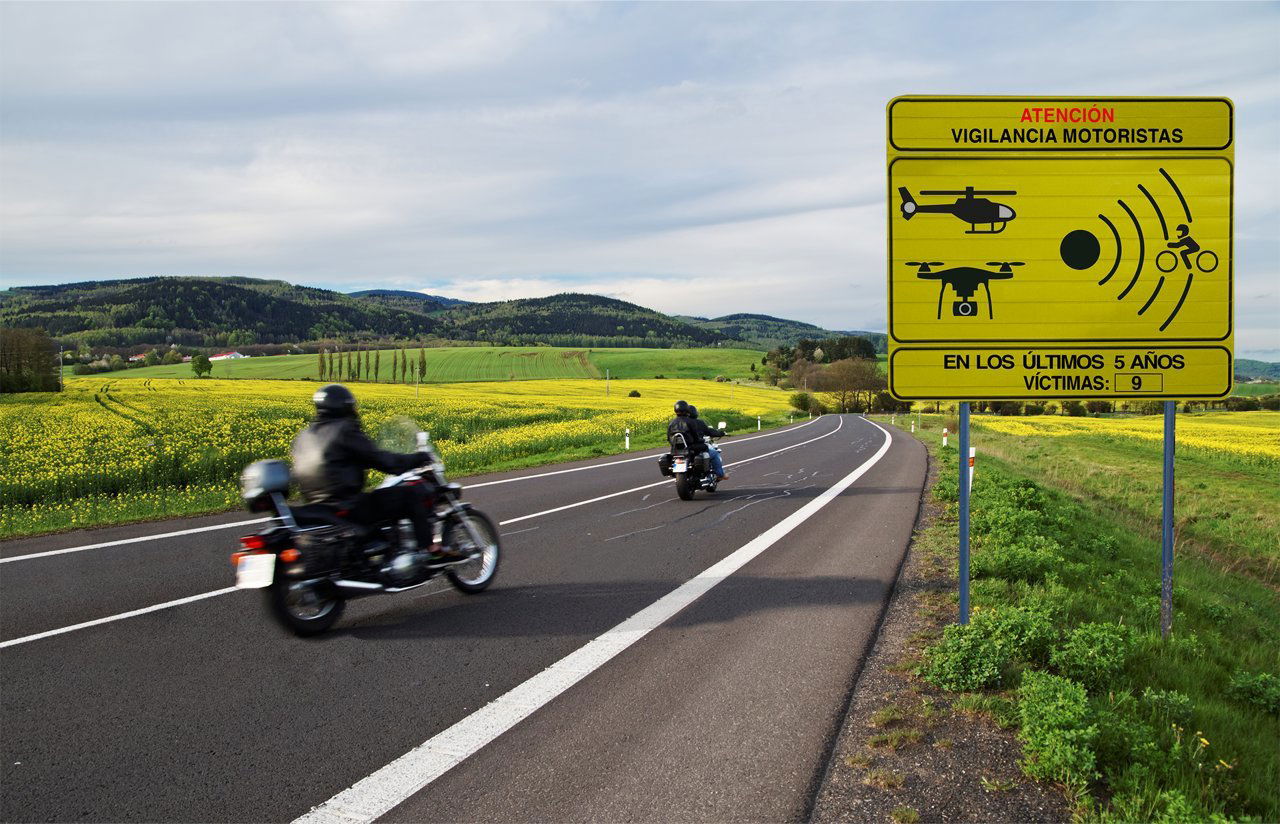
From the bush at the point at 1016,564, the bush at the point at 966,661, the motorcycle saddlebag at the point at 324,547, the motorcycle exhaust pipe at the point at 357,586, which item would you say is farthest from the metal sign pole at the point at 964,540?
the motorcycle saddlebag at the point at 324,547

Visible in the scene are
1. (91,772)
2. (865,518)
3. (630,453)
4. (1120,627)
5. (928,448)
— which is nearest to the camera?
(91,772)

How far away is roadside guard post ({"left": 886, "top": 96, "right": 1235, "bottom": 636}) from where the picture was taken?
505 cm

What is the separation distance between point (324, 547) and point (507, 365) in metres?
94.3

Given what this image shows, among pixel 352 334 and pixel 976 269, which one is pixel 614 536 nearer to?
pixel 976 269

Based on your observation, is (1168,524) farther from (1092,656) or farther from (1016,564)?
(1016,564)

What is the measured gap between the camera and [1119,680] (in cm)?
428

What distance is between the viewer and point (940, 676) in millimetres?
4379

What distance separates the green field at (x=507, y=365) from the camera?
8525 cm

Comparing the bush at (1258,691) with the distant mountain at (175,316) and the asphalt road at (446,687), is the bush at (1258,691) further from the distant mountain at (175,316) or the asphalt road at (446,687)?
the distant mountain at (175,316)

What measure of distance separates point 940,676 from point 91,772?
430 centimetres

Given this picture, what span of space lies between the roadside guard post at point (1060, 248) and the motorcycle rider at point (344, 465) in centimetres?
383

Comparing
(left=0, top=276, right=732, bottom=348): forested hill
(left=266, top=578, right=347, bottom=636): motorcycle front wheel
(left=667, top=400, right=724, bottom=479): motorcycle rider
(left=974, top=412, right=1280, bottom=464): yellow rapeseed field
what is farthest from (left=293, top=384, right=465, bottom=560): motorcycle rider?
(left=0, top=276, right=732, bottom=348): forested hill

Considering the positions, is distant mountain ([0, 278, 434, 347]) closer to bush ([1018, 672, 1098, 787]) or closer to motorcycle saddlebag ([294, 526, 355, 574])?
motorcycle saddlebag ([294, 526, 355, 574])

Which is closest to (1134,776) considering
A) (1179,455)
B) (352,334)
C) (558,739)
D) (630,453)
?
(558,739)
